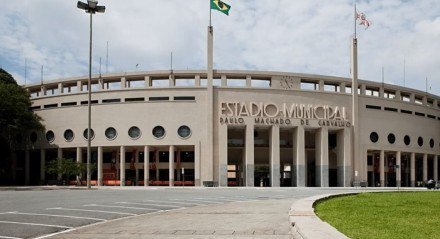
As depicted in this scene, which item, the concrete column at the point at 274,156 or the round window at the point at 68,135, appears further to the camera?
the round window at the point at 68,135

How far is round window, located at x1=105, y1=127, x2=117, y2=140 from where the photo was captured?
62.8m

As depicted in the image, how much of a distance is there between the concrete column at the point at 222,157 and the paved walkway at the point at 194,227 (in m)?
44.0

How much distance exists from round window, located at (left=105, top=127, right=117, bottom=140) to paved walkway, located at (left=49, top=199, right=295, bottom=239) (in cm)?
4762

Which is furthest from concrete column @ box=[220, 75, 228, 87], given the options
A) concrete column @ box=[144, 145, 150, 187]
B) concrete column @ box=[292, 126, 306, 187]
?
concrete column @ box=[144, 145, 150, 187]

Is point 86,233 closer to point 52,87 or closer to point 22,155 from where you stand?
point 52,87

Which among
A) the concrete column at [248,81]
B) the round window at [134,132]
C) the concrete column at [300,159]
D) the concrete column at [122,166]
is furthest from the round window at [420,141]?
the concrete column at [122,166]

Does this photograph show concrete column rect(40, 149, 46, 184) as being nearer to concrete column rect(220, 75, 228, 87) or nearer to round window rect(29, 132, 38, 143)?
round window rect(29, 132, 38, 143)

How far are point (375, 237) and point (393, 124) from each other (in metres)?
Result: 63.4

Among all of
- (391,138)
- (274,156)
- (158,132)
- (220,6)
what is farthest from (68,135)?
(391,138)

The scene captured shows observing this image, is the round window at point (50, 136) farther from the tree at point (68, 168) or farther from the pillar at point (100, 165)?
the tree at point (68, 168)

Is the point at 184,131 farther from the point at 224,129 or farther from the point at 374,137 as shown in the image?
the point at 374,137

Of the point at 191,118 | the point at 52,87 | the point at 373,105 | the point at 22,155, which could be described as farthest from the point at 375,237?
the point at 22,155

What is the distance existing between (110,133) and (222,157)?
14.8 meters

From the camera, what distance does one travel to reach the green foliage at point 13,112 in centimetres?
5750
